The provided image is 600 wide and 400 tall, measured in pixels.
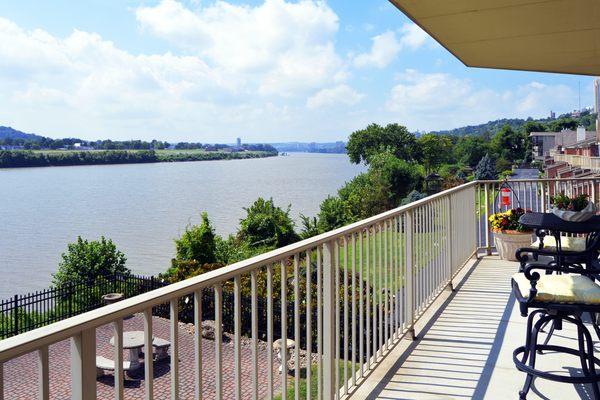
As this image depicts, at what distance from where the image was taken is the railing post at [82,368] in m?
1.15

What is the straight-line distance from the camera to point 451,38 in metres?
4.84

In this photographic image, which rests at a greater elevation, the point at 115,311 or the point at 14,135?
the point at 14,135

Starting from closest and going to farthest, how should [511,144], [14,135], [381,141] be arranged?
1. [381,141]
2. [14,135]
3. [511,144]

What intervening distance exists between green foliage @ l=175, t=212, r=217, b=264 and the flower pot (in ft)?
41.6

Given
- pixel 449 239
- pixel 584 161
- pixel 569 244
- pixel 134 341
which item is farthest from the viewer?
pixel 584 161

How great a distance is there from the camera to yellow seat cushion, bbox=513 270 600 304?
2.64 m

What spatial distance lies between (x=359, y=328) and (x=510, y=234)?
164 inches

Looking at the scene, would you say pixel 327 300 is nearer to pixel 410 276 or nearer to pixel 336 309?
pixel 336 309

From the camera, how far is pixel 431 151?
6544 centimetres

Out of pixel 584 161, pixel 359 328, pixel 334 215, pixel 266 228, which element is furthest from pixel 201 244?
pixel 584 161

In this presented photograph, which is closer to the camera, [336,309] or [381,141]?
[336,309]

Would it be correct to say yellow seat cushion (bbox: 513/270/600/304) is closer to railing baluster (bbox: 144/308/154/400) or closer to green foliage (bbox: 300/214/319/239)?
railing baluster (bbox: 144/308/154/400)

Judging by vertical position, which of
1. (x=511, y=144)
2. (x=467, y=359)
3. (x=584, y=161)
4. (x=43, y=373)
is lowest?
(x=467, y=359)

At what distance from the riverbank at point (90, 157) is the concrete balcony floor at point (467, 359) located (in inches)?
3013
